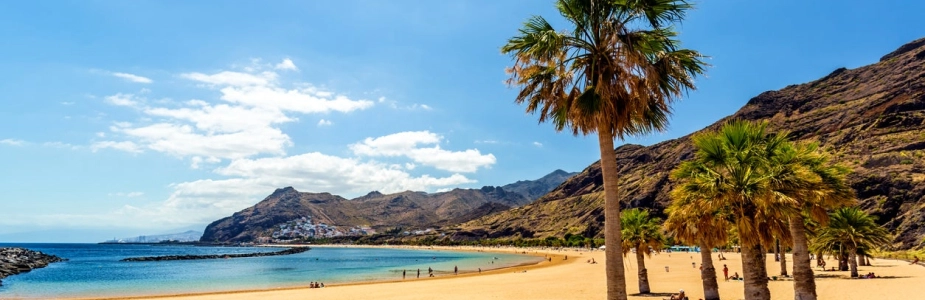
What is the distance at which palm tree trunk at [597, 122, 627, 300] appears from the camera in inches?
376


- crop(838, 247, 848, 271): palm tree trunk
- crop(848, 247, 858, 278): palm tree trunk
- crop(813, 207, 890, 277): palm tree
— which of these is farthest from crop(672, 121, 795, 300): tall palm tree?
crop(838, 247, 848, 271): palm tree trunk

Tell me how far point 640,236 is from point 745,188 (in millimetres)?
13015

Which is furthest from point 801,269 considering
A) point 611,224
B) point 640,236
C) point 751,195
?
point 640,236

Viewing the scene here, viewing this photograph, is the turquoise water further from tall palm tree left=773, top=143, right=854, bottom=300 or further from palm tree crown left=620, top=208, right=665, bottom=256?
tall palm tree left=773, top=143, right=854, bottom=300

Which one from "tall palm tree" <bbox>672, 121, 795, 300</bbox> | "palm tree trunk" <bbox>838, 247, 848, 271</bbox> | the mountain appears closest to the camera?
"tall palm tree" <bbox>672, 121, 795, 300</bbox>

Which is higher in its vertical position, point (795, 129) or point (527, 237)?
point (795, 129)

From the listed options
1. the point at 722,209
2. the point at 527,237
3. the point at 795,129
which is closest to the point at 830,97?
the point at 795,129

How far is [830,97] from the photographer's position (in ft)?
531

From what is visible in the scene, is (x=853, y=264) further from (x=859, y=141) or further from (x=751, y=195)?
(x=859, y=141)

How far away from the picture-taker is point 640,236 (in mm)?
25047

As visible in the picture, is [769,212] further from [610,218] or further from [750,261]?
[610,218]

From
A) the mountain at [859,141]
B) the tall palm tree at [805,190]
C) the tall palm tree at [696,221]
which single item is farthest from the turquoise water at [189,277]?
the tall palm tree at [805,190]

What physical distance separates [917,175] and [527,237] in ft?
385

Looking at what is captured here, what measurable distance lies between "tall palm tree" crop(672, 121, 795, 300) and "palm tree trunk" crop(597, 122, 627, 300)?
4.19 m
